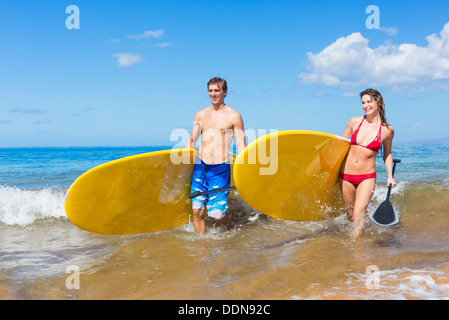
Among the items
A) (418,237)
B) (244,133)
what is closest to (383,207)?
(418,237)

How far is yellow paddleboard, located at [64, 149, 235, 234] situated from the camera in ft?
12.2

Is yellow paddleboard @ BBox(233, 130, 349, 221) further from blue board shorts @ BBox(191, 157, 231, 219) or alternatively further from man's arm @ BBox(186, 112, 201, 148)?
man's arm @ BBox(186, 112, 201, 148)

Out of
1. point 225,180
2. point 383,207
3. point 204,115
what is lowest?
point 383,207

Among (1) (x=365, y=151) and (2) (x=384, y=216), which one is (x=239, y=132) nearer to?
(1) (x=365, y=151)

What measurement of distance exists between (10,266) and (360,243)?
3525mm

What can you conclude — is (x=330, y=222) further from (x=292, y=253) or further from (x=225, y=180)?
(x=225, y=180)

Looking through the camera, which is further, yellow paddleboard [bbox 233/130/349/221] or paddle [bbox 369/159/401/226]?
paddle [bbox 369/159/401/226]

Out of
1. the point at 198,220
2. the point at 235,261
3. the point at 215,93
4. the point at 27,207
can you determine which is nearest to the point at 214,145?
the point at 215,93

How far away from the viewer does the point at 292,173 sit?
389 centimetres

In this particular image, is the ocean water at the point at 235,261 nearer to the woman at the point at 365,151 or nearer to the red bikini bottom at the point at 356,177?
the woman at the point at 365,151

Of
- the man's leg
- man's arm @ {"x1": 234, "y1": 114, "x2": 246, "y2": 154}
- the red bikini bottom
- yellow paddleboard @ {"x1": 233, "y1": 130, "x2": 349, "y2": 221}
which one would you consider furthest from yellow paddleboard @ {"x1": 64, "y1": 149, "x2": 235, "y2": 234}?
the red bikini bottom

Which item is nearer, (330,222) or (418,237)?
(418,237)

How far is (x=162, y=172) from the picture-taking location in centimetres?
400

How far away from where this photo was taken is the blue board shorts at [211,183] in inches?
157
